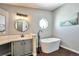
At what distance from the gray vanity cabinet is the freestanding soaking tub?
0.31 metres

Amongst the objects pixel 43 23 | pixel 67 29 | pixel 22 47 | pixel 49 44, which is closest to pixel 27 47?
pixel 22 47

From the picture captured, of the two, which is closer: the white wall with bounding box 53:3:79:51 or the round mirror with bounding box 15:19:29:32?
the round mirror with bounding box 15:19:29:32

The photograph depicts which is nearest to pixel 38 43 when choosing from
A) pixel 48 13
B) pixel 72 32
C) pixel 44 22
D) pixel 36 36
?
pixel 36 36

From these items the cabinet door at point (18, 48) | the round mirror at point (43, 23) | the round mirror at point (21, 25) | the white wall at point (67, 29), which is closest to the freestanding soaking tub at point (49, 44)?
the white wall at point (67, 29)

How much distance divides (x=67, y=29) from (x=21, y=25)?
0.87 metres

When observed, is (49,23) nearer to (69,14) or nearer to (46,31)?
(46,31)

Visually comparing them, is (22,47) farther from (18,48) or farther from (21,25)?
(21,25)

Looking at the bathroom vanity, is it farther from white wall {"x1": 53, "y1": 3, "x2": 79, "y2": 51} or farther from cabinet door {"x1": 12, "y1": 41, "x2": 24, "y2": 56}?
white wall {"x1": 53, "y1": 3, "x2": 79, "y2": 51}

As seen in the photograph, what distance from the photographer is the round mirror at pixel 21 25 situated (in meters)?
1.34

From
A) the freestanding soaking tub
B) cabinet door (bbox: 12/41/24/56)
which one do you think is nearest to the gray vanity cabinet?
cabinet door (bbox: 12/41/24/56)

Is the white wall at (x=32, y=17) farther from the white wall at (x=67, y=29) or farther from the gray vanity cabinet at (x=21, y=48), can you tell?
the gray vanity cabinet at (x=21, y=48)

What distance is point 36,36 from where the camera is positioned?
140cm

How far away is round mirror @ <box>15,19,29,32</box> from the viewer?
4.40 feet

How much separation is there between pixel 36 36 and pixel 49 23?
331mm
